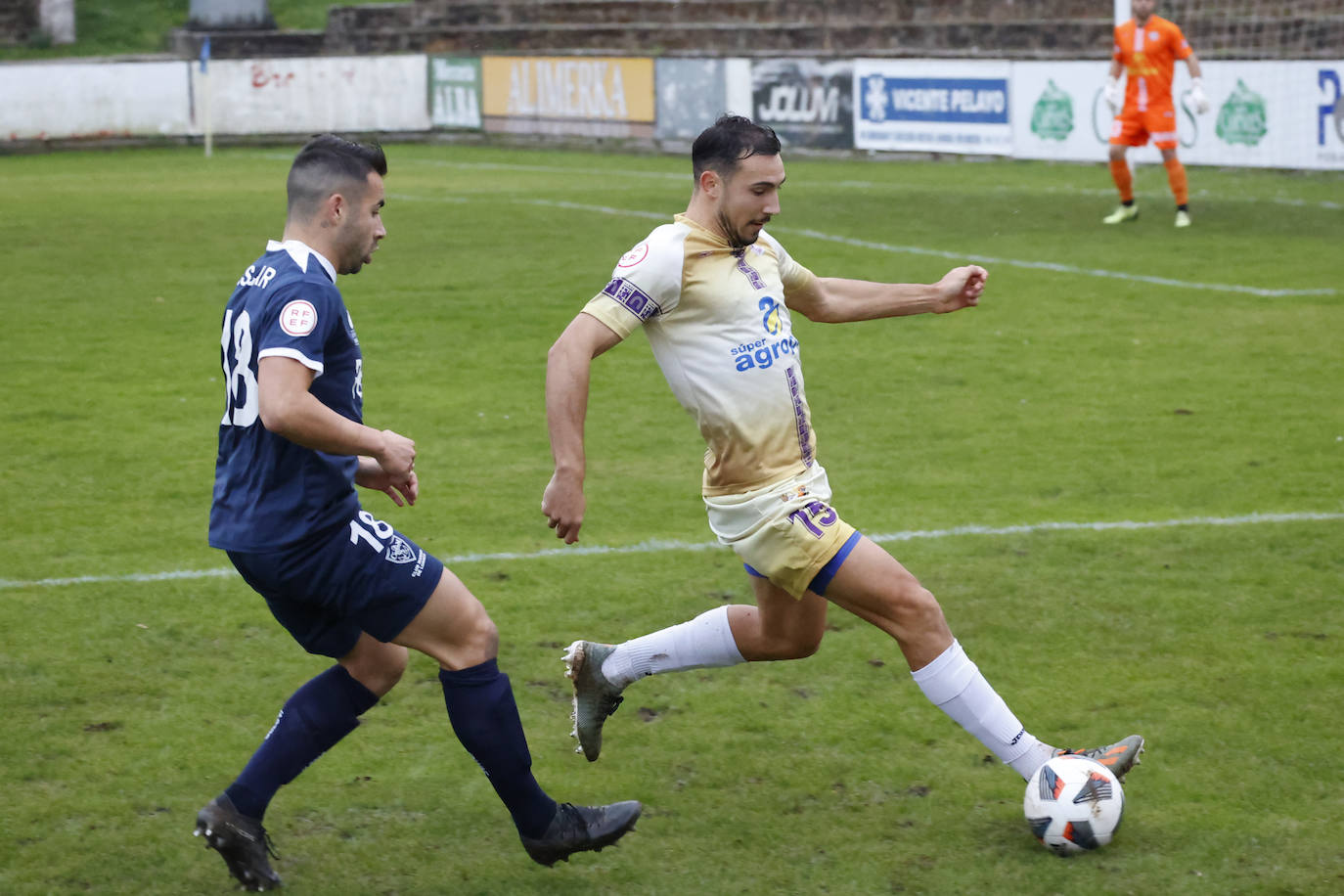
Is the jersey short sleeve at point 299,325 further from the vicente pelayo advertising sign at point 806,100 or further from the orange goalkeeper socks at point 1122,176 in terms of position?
the vicente pelayo advertising sign at point 806,100

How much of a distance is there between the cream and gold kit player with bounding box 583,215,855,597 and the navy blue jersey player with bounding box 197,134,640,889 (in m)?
0.76

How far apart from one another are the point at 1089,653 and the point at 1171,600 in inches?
27.7

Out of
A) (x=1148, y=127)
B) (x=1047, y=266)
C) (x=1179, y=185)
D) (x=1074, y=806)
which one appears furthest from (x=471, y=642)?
(x=1148, y=127)

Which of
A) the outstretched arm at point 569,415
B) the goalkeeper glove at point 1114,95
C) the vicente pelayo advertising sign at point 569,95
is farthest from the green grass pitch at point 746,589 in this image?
the vicente pelayo advertising sign at point 569,95

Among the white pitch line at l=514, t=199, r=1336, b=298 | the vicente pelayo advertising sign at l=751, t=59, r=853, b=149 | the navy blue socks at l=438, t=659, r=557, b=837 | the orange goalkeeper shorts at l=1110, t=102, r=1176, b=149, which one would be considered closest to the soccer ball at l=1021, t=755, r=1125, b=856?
the navy blue socks at l=438, t=659, r=557, b=837

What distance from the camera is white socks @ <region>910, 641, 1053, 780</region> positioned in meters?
4.29

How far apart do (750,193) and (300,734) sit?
1.90m

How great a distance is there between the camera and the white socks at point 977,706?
4285 millimetres

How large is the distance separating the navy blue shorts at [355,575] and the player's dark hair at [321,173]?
80 cm

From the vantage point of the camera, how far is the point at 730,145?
168 inches

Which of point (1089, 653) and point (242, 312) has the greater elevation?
point (242, 312)

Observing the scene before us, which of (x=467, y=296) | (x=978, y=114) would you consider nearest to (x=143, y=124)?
(x=978, y=114)

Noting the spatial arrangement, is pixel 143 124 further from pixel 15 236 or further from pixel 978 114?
pixel 978 114

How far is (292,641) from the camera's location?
590cm
